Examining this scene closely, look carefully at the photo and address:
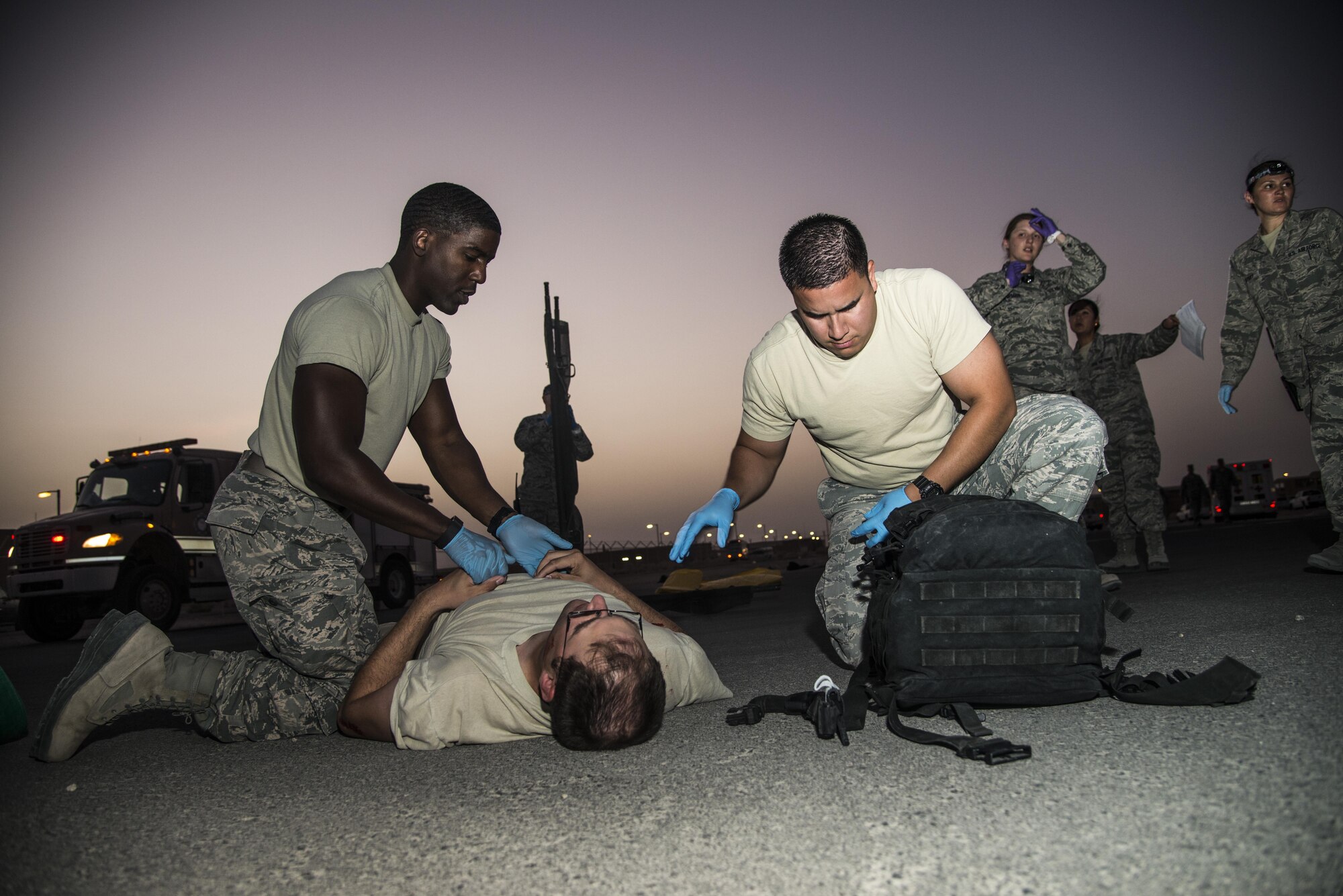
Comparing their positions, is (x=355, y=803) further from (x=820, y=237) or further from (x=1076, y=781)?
(x=820, y=237)

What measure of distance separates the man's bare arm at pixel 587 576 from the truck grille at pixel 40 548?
8919 millimetres

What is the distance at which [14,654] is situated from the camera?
7.59 meters

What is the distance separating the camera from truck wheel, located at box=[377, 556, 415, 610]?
12586 millimetres

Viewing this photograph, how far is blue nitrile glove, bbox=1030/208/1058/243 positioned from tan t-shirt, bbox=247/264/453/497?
3621mm

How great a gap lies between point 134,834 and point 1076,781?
185 cm

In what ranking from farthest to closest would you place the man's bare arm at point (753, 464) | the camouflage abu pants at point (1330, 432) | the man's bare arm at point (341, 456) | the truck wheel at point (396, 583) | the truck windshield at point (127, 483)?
the truck wheel at point (396, 583) < the truck windshield at point (127, 483) < the camouflage abu pants at point (1330, 432) < the man's bare arm at point (753, 464) < the man's bare arm at point (341, 456)

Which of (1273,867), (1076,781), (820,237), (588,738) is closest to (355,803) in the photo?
(588,738)

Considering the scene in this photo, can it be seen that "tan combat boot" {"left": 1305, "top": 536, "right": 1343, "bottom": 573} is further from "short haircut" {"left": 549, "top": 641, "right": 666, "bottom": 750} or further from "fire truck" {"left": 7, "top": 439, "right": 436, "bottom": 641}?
"fire truck" {"left": 7, "top": 439, "right": 436, "bottom": 641}

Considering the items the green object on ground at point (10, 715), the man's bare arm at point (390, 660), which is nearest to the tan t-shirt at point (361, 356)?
the man's bare arm at point (390, 660)

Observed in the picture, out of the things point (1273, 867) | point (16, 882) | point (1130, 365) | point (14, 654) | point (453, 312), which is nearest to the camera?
point (1273, 867)

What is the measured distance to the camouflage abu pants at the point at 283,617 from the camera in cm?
259

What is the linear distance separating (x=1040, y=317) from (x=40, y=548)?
10553mm

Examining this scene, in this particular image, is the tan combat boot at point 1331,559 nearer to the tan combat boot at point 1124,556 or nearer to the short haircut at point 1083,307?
the tan combat boot at point 1124,556

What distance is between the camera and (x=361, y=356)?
267cm
